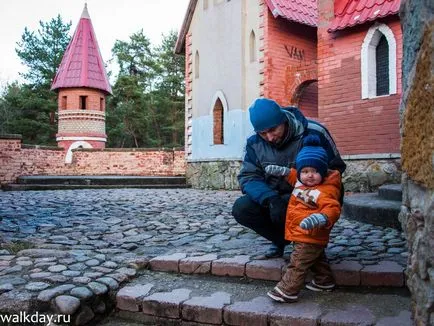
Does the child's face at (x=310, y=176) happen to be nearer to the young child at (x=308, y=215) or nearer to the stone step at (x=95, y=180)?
the young child at (x=308, y=215)

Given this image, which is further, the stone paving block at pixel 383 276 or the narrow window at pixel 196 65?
the narrow window at pixel 196 65

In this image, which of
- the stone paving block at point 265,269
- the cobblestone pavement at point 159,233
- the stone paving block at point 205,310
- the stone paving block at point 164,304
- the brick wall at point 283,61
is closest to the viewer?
the stone paving block at point 205,310

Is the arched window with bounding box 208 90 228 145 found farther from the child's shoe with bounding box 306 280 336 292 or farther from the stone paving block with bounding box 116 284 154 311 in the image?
the child's shoe with bounding box 306 280 336 292

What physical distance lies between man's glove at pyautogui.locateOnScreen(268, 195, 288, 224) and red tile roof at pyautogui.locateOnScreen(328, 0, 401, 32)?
6859mm

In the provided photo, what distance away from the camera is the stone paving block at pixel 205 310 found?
8.78 ft

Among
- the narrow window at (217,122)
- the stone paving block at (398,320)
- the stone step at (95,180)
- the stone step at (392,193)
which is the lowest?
the stone paving block at (398,320)

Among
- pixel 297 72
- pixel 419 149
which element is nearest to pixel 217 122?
pixel 297 72

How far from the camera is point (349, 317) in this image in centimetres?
243

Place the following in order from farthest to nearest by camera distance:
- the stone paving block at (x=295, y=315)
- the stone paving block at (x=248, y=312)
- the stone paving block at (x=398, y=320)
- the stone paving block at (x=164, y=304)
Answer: the stone paving block at (x=164, y=304)
the stone paving block at (x=248, y=312)
the stone paving block at (x=295, y=315)
the stone paving block at (x=398, y=320)

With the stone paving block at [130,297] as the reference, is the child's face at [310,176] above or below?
above

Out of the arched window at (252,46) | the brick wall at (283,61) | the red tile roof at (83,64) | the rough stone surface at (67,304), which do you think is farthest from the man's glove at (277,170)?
the red tile roof at (83,64)

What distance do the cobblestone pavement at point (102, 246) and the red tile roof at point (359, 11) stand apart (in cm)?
506

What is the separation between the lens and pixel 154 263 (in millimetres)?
3580

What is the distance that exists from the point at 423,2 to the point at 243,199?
76.2 inches
